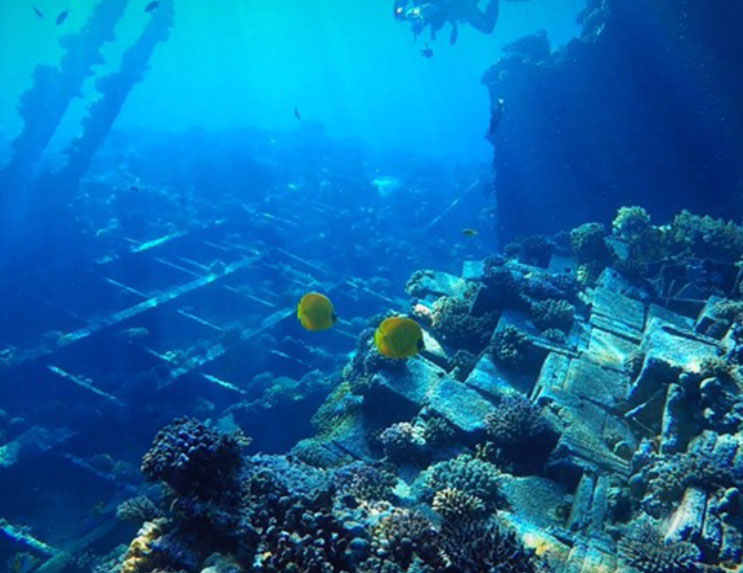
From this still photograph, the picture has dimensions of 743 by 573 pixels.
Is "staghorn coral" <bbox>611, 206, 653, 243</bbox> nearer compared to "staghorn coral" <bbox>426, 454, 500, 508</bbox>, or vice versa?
"staghorn coral" <bbox>426, 454, 500, 508</bbox>

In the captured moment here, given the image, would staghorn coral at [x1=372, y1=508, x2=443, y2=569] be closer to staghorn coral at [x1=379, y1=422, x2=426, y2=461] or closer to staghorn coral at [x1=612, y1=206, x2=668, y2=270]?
staghorn coral at [x1=379, y1=422, x2=426, y2=461]

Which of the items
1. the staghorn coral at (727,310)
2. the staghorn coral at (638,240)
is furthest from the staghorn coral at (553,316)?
the staghorn coral at (638,240)

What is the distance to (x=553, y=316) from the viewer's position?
10.4m

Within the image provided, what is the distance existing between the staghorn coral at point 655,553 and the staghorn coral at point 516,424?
2105 millimetres

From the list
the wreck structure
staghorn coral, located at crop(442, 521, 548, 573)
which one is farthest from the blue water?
staghorn coral, located at crop(442, 521, 548, 573)

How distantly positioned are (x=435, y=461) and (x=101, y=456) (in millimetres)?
9550

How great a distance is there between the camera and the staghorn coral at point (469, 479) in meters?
6.29

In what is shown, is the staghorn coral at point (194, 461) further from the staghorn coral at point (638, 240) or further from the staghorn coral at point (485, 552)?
the staghorn coral at point (638, 240)

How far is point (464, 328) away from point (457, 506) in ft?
17.4

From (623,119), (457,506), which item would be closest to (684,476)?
(457,506)

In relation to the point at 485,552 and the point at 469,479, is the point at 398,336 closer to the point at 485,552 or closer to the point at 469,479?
the point at 469,479

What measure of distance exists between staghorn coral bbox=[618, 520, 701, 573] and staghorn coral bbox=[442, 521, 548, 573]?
1.55m

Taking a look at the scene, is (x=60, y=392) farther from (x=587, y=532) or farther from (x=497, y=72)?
(x=497, y=72)

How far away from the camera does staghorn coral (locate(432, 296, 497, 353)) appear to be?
34.4 feet
